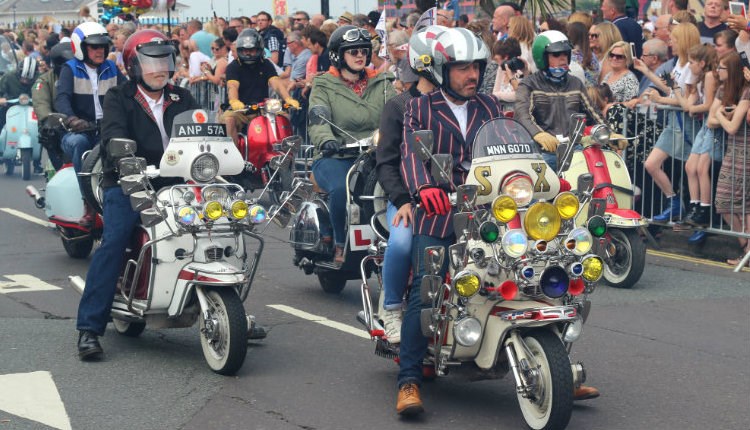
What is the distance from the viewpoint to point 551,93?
36.1ft

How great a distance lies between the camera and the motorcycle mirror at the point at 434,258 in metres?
6.30

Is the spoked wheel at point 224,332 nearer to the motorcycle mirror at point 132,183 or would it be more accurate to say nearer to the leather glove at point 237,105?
the motorcycle mirror at point 132,183

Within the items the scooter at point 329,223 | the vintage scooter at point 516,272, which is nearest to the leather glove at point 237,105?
the scooter at point 329,223

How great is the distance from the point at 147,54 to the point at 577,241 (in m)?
3.23

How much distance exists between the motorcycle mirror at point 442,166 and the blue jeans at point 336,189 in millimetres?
3260

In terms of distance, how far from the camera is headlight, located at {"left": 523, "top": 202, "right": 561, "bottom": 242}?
19.7ft

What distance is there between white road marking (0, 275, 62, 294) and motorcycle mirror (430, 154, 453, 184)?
501 centimetres

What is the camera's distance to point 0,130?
20.5 m

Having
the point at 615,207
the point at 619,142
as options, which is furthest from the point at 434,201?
the point at 619,142

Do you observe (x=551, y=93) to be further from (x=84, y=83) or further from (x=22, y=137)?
(x=22, y=137)

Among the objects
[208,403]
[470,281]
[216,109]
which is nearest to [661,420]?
[470,281]

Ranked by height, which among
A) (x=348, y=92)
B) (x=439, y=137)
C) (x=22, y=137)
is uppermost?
(x=348, y=92)

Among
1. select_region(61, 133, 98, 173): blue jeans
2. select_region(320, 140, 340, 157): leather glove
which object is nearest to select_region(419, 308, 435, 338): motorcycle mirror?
select_region(320, 140, 340, 157): leather glove

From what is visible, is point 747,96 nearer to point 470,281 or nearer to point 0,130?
point 470,281
